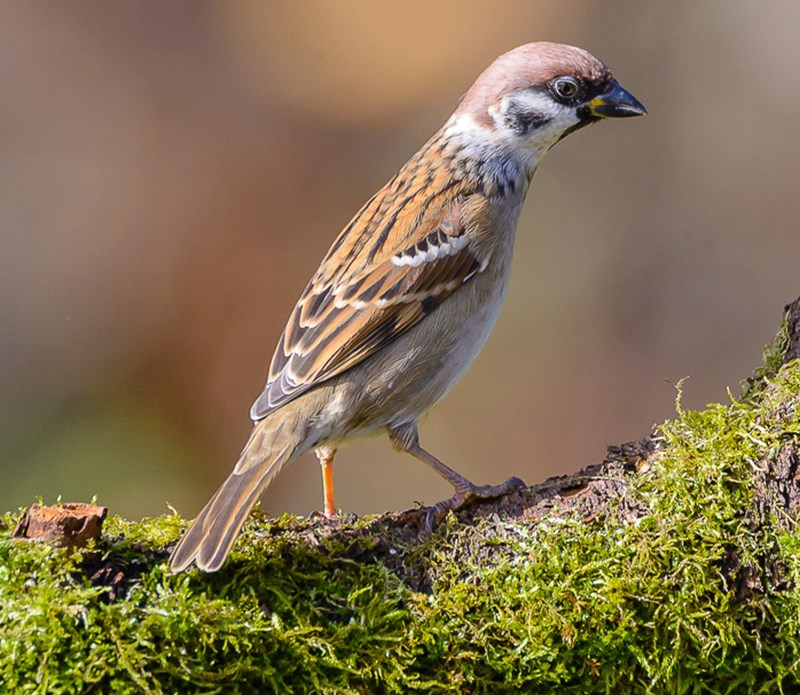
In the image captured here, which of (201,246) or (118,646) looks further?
(201,246)

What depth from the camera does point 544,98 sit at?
13.7 ft

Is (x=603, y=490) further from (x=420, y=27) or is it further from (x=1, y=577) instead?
(x=420, y=27)

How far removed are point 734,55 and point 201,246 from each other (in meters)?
4.02

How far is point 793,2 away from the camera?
7.03 m

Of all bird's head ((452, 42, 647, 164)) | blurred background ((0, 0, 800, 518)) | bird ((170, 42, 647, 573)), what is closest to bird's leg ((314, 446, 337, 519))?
bird ((170, 42, 647, 573))

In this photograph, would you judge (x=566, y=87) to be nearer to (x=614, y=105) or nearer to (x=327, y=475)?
(x=614, y=105)

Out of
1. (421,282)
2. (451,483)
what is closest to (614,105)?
(421,282)

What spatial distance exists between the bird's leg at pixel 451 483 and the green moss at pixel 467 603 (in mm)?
111

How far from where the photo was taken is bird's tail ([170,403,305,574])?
258cm

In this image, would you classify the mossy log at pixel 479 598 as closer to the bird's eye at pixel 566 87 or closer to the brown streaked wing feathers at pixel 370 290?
the brown streaked wing feathers at pixel 370 290

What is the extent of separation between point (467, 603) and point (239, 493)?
2.72ft

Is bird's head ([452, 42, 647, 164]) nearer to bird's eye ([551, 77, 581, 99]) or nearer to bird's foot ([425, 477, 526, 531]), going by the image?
bird's eye ([551, 77, 581, 99])

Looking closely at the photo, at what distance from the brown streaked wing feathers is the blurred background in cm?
309

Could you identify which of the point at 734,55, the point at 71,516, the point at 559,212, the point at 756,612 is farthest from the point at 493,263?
the point at 734,55
